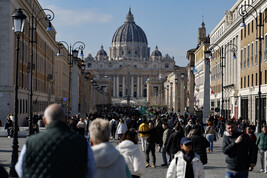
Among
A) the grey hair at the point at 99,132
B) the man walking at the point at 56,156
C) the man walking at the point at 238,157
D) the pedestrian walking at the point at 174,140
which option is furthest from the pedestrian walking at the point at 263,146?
the man walking at the point at 56,156

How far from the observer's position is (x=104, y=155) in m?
5.28

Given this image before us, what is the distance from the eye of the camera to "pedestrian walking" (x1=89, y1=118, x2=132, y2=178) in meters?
5.29

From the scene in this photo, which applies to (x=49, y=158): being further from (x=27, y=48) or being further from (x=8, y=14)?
(x=27, y=48)

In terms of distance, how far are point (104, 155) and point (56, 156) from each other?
2.20 ft

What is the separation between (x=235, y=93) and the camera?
46.7 metres

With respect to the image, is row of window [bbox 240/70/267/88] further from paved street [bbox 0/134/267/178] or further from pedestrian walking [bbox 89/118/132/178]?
pedestrian walking [bbox 89/118/132/178]

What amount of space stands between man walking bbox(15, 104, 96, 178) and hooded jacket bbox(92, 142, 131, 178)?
11.5 inches

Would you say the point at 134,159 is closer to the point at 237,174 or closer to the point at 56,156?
the point at 237,174

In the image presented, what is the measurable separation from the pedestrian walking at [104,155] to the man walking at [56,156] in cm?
30

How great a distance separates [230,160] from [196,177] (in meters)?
1.40

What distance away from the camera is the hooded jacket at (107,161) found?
5.28 meters

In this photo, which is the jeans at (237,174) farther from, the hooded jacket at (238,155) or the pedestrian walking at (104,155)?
the pedestrian walking at (104,155)

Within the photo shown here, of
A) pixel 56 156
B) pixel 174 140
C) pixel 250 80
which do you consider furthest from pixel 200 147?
pixel 250 80

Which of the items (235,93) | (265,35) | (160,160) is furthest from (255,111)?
(160,160)
